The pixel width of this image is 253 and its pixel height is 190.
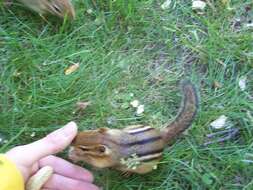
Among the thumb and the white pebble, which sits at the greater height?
the thumb

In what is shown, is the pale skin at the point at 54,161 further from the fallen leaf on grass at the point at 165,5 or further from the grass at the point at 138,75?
the fallen leaf on grass at the point at 165,5

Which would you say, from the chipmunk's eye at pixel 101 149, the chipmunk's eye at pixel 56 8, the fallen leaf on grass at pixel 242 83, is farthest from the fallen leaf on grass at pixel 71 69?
the fallen leaf on grass at pixel 242 83

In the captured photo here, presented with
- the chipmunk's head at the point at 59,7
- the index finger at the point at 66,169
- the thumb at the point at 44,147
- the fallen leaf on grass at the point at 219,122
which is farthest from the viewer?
the chipmunk's head at the point at 59,7

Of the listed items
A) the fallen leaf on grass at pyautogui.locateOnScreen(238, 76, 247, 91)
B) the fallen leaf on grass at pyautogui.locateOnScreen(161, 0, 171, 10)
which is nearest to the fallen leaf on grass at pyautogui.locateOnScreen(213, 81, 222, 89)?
the fallen leaf on grass at pyautogui.locateOnScreen(238, 76, 247, 91)

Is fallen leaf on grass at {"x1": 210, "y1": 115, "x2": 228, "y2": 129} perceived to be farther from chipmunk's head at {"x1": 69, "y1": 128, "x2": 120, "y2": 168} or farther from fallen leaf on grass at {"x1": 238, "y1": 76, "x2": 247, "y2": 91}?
chipmunk's head at {"x1": 69, "y1": 128, "x2": 120, "y2": 168}

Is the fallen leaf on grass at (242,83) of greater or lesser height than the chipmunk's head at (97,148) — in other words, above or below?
below

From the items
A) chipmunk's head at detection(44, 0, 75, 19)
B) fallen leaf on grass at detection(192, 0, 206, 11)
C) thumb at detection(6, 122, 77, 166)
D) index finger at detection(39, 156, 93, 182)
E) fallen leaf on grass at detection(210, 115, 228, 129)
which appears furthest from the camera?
fallen leaf on grass at detection(192, 0, 206, 11)

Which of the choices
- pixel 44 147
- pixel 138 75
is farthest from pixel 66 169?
pixel 138 75
